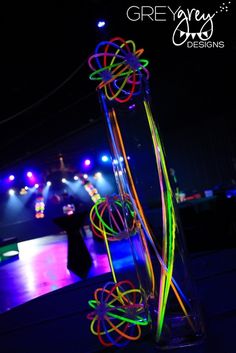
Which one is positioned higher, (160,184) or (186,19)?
(186,19)

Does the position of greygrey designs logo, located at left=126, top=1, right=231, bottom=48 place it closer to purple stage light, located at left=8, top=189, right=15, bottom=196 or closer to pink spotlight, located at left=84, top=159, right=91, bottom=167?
pink spotlight, located at left=84, top=159, right=91, bottom=167

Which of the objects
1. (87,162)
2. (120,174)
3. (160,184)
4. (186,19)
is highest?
(186,19)

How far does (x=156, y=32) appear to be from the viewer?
5883 millimetres

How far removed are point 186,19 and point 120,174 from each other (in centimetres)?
438

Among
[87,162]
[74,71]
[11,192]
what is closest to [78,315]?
[74,71]

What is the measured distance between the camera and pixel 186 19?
5398mm

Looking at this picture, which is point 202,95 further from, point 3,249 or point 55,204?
point 55,204

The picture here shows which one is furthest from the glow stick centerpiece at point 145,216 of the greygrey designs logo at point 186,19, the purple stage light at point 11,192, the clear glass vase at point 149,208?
the purple stage light at point 11,192

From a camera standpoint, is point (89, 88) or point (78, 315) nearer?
point (78, 315)

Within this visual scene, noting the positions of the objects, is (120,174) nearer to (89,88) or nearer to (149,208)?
(149,208)

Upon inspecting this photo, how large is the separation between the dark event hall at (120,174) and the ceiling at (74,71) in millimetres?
35

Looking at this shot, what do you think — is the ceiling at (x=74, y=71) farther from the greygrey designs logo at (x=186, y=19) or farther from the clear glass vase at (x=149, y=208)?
the clear glass vase at (x=149, y=208)

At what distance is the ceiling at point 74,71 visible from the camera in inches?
199

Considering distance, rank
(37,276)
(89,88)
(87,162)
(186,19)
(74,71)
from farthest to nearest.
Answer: (87,162) → (89,88) → (74,71) → (186,19) → (37,276)
